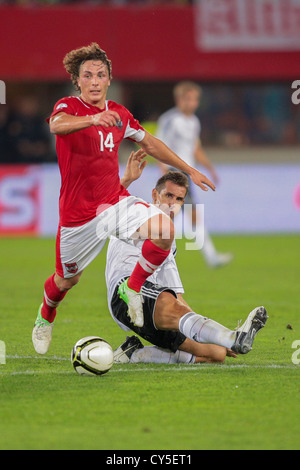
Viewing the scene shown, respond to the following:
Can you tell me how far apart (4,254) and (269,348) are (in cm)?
795

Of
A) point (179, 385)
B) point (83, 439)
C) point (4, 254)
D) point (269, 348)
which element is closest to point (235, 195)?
point (4, 254)

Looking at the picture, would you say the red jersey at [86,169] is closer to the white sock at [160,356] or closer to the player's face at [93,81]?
the player's face at [93,81]

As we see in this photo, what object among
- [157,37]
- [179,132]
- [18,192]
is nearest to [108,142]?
[179,132]

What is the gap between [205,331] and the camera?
17.6 feet

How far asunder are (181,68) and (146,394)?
15.7 meters

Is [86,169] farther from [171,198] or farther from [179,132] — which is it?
[179,132]

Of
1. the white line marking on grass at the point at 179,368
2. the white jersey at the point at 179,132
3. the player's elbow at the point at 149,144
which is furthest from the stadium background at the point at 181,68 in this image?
the white line marking on grass at the point at 179,368

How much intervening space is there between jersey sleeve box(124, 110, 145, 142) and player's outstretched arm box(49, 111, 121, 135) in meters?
0.63

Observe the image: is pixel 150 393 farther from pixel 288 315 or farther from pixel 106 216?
pixel 288 315

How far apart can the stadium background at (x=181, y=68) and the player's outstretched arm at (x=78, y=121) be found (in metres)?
11.1

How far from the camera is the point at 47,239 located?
16.0m

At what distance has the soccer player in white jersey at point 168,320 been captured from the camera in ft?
17.5

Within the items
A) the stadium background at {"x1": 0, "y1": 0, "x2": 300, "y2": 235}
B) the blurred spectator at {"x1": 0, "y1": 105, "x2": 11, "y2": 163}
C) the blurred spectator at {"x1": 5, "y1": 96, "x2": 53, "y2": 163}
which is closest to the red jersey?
the stadium background at {"x1": 0, "y1": 0, "x2": 300, "y2": 235}

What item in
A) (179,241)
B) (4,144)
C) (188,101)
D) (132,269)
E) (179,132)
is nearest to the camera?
(132,269)
